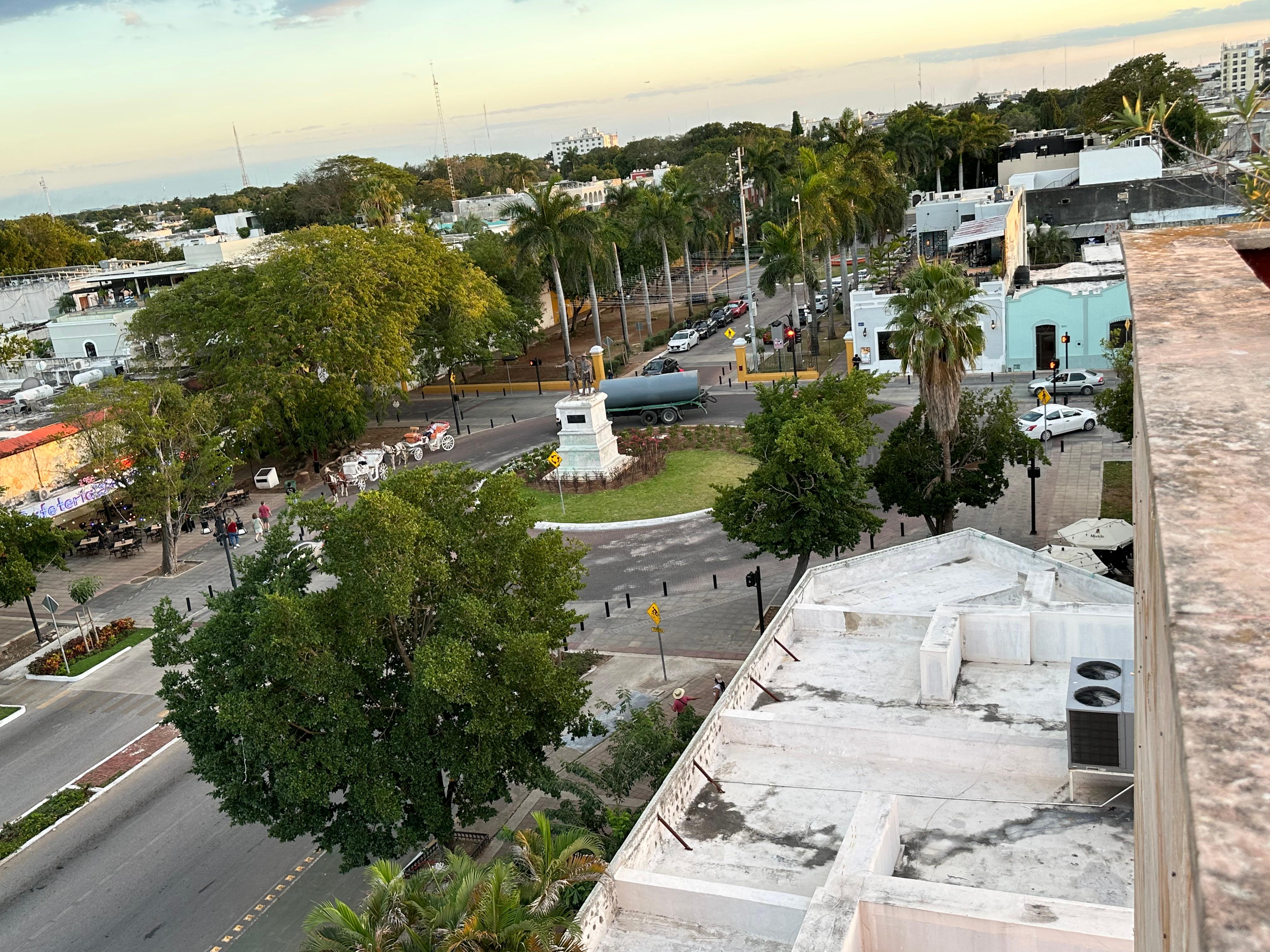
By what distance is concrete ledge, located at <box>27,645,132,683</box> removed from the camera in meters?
28.7

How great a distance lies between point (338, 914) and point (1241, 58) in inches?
9208

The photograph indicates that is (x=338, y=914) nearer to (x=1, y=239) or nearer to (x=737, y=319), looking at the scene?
(x=737, y=319)

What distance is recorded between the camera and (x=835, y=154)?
209 ft

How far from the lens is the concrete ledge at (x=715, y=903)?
39.3 ft

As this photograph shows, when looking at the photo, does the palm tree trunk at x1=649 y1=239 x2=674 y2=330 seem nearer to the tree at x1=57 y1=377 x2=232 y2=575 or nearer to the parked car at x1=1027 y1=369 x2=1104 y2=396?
the parked car at x1=1027 y1=369 x2=1104 y2=396

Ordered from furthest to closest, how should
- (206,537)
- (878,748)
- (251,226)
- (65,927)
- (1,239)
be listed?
(251,226) → (1,239) → (206,537) → (65,927) → (878,748)

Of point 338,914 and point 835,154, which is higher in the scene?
point 835,154

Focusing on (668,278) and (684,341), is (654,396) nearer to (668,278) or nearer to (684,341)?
(684,341)

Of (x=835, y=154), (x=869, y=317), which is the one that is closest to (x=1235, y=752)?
(x=869, y=317)

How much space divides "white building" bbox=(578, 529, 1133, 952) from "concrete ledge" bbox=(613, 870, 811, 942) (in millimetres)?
23

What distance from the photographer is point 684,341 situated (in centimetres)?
6244

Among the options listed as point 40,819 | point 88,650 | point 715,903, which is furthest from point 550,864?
point 88,650

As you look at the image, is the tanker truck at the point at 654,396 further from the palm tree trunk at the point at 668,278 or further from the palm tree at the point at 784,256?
the palm tree trunk at the point at 668,278

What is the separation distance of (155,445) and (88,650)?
797cm
